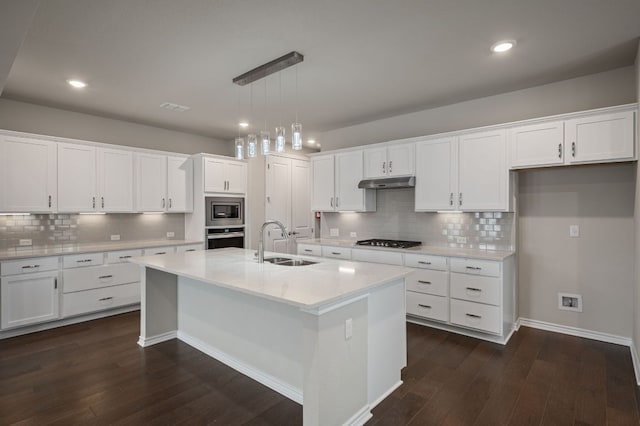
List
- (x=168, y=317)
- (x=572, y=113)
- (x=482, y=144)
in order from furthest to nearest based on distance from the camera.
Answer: (x=482, y=144) → (x=168, y=317) → (x=572, y=113)

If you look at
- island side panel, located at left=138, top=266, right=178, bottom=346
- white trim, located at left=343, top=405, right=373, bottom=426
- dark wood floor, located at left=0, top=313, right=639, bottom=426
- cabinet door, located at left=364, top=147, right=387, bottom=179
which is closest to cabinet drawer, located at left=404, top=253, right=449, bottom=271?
dark wood floor, located at left=0, top=313, right=639, bottom=426

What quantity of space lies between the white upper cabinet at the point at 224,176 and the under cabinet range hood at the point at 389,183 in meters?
2.13

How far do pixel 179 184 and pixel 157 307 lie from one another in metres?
2.39

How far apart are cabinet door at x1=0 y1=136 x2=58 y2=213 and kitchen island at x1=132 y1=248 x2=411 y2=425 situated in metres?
1.85

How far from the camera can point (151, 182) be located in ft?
16.3

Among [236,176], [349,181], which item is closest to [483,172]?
[349,181]

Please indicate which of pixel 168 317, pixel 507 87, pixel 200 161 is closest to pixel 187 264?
pixel 168 317

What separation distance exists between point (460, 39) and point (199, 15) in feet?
6.49

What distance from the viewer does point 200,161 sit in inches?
207

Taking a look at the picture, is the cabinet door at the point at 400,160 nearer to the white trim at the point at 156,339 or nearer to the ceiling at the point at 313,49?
the ceiling at the point at 313,49

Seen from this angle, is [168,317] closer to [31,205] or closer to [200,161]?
[31,205]

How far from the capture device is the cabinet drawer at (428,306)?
3.75 meters

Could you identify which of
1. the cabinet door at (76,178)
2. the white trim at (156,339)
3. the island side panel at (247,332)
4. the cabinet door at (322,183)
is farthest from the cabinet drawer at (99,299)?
the cabinet door at (322,183)

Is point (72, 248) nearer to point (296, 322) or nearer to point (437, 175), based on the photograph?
point (296, 322)
